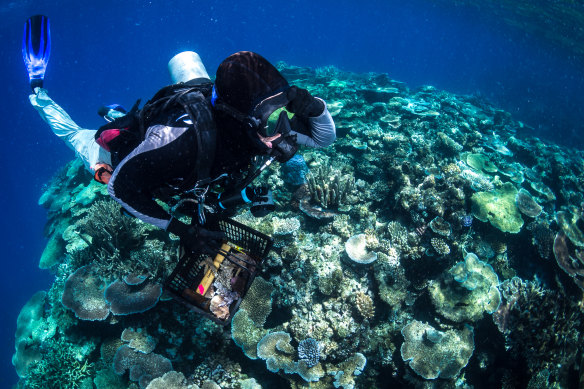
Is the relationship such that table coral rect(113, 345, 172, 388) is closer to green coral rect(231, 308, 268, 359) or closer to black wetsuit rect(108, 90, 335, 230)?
green coral rect(231, 308, 268, 359)

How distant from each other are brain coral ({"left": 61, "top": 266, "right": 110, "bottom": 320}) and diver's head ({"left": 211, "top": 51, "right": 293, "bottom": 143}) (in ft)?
14.7

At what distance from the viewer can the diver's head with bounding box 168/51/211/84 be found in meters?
3.62

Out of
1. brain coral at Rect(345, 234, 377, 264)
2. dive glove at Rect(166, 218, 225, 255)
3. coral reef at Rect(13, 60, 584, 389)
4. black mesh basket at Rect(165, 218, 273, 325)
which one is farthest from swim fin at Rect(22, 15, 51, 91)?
brain coral at Rect(345, 234, 377, 264)

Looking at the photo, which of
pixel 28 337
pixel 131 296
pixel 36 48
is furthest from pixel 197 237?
pixel 28 337

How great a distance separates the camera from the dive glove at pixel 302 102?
211 cm

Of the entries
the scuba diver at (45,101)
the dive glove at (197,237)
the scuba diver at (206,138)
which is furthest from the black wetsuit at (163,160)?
the scuba diver at (45,101)

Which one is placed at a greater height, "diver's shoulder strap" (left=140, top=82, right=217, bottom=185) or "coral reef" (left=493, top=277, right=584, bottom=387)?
"diver's shoulder strap" (left=140, top=82, right=217, bottom=185)

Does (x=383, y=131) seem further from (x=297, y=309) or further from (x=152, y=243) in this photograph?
(x=152, y=243)

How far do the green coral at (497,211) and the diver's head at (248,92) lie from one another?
644 cm

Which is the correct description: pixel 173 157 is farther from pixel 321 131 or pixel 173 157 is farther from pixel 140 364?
pixel 140 364

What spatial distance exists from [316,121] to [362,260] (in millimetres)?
2984

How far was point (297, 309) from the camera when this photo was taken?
4.33 m

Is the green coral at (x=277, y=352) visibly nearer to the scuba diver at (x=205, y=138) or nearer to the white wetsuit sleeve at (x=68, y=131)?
the scuba diver at (x=205, y=138)

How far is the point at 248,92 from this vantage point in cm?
192
